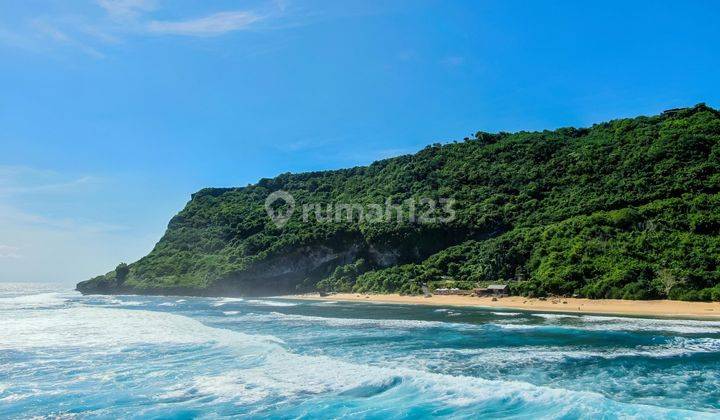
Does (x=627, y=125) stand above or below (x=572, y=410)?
above

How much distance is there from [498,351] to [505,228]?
1911 inches

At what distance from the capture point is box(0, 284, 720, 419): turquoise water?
12.8 metres

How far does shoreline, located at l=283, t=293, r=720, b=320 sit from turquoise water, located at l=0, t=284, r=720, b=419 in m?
6.20

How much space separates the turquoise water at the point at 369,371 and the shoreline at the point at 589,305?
6.20 metres

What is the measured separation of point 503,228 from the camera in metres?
67.4

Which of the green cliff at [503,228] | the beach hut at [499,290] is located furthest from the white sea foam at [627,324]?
the beach hut at [499,290]

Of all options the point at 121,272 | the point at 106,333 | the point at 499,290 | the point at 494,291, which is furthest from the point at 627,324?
the point at 121,272

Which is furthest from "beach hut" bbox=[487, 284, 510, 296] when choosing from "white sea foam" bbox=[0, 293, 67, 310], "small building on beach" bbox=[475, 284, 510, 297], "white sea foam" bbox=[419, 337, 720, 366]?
"white sea foam" bbox=[0, 293, 67, 310]

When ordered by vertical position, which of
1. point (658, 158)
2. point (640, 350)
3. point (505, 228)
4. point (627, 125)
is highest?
point (627, 125)

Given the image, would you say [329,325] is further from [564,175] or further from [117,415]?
[564,175]

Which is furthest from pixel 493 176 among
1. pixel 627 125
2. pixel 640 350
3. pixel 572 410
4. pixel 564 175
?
pixel 572 410

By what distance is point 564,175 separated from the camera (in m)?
73.0

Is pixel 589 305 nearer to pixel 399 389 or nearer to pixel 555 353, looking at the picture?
pixel 555 353

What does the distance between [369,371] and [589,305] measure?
1222 inches
